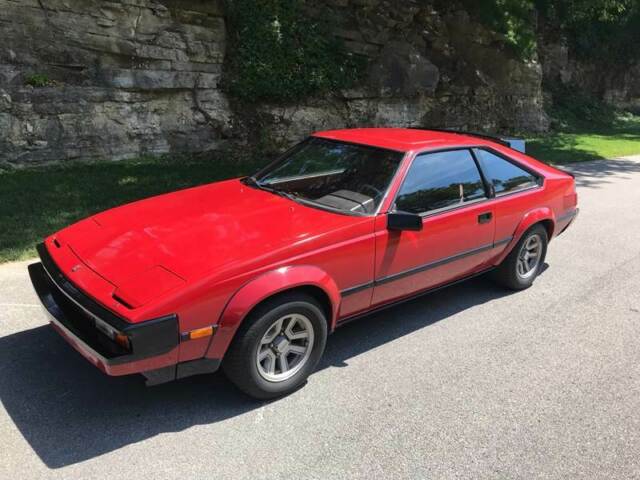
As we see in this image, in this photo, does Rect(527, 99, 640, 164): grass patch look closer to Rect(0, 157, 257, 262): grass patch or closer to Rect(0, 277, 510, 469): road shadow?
Rect(0, 157, 257, 262): grass patch

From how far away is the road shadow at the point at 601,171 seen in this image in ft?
35.2

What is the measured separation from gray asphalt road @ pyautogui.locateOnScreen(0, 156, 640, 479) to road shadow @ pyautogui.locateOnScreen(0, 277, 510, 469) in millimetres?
10

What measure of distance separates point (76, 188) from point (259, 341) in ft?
19.1

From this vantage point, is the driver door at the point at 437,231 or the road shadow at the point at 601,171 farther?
the road shadow at the point at 601,171

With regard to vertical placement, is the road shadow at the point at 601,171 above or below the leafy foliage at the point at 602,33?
below

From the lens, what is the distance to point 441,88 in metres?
15.4

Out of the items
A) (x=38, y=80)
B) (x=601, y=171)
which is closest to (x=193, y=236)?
(x=38, y=80)

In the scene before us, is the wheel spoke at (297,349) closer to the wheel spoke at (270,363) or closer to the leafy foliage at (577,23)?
the wheel spoke at (270,363)

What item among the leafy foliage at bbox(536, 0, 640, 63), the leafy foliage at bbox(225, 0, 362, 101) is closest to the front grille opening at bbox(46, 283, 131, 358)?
the leafy foliage at bbox(225, 0, 362, 101)

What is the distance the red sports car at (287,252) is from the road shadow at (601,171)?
21.9ft

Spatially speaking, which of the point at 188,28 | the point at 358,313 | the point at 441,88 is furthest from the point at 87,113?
the point at 441,88

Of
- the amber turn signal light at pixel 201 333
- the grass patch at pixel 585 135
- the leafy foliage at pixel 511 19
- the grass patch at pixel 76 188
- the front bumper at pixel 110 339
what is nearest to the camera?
the front bumper at pixel 110 339

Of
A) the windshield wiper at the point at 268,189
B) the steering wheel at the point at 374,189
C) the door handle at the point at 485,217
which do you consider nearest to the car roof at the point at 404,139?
the steering wheel at the point at 374,189

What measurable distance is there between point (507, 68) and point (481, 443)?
16570 mm
